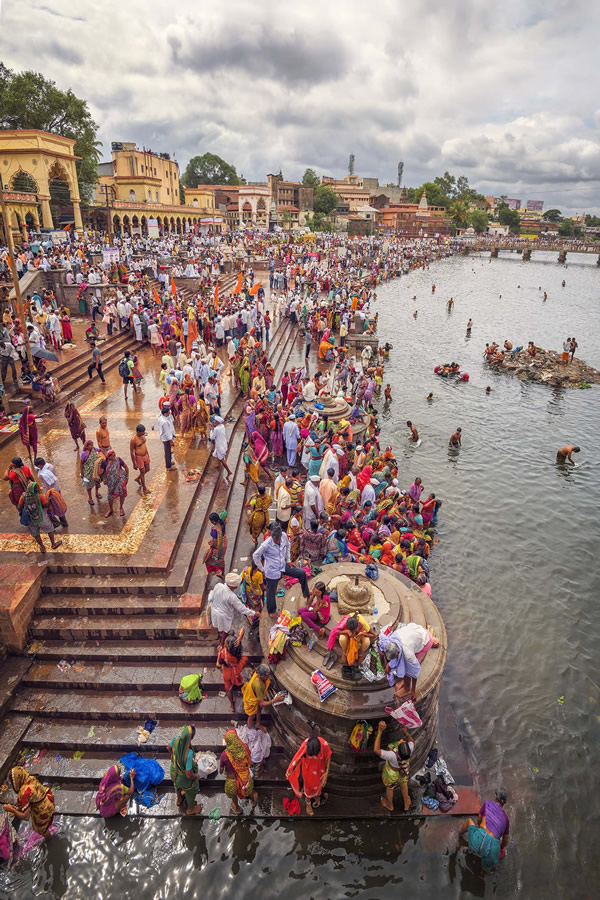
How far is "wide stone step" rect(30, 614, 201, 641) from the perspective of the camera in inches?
245

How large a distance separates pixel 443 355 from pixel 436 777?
23.8m

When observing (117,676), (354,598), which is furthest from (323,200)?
(117,676)

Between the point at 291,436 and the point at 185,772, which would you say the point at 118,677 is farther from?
the point at 291,436

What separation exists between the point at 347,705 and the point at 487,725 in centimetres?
301

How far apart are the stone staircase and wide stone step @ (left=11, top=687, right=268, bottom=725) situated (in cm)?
1

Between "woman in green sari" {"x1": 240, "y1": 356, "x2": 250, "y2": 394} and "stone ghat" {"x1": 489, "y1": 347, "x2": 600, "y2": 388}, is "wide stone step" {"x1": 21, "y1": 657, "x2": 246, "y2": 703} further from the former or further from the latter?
"stone ghat" {"x1": 489, "y1": 347, "x2": 600, "y2": 388}

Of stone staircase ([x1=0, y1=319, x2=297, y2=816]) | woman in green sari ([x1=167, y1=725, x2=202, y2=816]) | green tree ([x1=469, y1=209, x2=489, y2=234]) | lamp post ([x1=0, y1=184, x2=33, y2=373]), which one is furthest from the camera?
green tree ([x1=469, y1=209, x2=489, y2=234])

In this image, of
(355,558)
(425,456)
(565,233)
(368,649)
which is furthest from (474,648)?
(565,233)

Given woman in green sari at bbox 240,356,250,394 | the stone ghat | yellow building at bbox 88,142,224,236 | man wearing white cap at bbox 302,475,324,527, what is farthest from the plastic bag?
yellow building at bbox 88,142,224,236

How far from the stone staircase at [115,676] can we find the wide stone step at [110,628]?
0.01 metres

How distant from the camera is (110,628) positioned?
626 cm

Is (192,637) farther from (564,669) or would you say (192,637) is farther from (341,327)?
(341,327)

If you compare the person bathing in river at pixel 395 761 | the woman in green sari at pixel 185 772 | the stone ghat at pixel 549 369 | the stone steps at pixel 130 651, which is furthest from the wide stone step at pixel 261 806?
the stone ghat at pixel 549 369

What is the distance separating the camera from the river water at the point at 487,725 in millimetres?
4723
